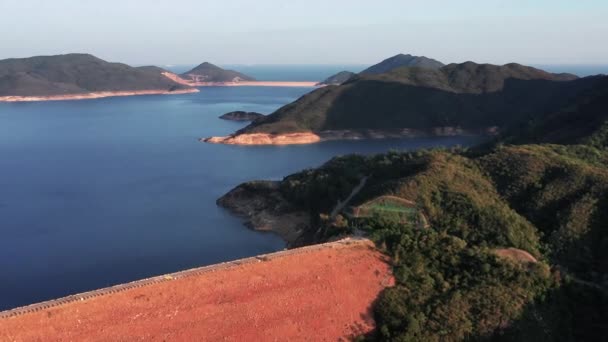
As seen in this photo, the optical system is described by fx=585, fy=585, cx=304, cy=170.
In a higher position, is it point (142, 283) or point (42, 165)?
point (142, 283)

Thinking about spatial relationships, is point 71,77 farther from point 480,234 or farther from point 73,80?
point 480,234

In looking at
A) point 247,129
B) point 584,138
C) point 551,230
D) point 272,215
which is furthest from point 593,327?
point 247,129

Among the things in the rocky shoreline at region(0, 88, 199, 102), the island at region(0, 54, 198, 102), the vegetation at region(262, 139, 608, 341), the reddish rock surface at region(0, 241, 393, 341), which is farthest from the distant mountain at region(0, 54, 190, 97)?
the reddish rock surface at region(0, 241, 393, 341)

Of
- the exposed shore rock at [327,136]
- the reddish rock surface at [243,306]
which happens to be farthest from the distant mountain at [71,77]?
the reddish rock surface at [243,306]

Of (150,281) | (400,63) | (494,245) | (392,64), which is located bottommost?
(494,245)

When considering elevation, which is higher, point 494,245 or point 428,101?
point 428,101

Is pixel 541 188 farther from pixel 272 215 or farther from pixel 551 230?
pixel 272 215

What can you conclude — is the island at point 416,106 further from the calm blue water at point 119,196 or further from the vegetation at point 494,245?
the vegetation at point 494,245

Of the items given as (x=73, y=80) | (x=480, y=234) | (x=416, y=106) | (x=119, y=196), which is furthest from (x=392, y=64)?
(x=480, y=234)
